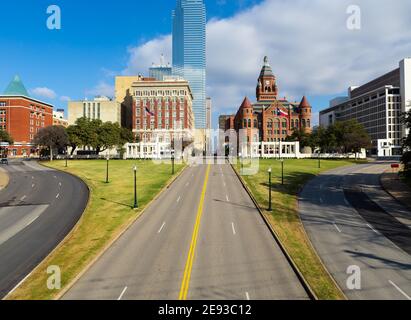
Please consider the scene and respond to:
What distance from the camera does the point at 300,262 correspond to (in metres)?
17.2

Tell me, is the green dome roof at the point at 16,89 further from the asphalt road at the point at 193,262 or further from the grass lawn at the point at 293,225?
the asphalt road at the point at 193,262

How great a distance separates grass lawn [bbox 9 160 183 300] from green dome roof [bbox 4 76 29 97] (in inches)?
3651

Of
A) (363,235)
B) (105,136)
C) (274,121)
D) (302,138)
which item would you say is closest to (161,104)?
(105,136)

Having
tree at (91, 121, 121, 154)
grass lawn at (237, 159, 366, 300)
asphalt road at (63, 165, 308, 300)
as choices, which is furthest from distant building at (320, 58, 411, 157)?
asphalt road at (63, 165, 308, 300)

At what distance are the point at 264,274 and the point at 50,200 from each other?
28.2m

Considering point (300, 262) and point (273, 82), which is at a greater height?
point (273, 82)

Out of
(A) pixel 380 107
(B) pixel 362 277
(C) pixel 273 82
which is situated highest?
(C) pixel 273 82

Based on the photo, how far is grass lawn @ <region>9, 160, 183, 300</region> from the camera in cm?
1520

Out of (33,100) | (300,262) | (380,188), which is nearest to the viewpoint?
(300,262)

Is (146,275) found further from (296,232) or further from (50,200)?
(50,200)

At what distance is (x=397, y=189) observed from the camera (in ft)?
128

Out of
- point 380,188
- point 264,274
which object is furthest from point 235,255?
point 380,188

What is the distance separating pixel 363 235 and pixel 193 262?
13.8 metres

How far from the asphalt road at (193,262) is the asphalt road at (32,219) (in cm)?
470
